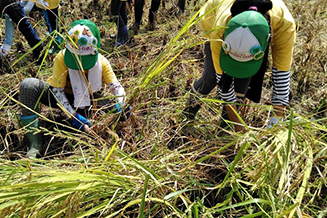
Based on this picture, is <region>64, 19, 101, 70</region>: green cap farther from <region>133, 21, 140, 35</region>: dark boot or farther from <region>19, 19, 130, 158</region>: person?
<region>133, 21, 140, 35</region>: dark boot

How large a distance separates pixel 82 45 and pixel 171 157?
78 centimetres

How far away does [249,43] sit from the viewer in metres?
1.16

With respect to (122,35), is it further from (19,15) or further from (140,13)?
(19,15)

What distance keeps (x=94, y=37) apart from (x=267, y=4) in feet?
2.99

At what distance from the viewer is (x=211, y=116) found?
5.95 feet

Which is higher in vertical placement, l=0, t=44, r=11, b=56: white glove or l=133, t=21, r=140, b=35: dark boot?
l=0, t=44, r=11, b=56: white glove

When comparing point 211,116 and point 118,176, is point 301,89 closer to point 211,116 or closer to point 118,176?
point 211,116

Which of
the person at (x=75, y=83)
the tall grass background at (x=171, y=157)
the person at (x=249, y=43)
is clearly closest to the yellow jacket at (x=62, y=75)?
the person at (x=75, y=83)

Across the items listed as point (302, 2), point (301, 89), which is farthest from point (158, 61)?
point (302, 2)

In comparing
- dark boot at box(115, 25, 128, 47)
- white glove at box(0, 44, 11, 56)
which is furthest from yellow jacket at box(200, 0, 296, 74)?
white glove at box(0, 44, 11, 56)

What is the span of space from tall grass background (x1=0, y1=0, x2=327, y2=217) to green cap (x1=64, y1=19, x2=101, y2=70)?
20 cm

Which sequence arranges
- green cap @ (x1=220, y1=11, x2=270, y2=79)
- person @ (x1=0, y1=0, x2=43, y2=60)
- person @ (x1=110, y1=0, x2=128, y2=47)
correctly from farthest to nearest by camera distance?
person @ (x1=110, y1=0, x2=128, y2=47), person @ (x1=0, y1=0, x2=43, y2=60), green cap @ (x1=220, y1=11, x2=270, y2=79)

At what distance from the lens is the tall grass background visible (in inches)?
39.0

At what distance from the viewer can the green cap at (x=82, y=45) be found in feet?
5.25
